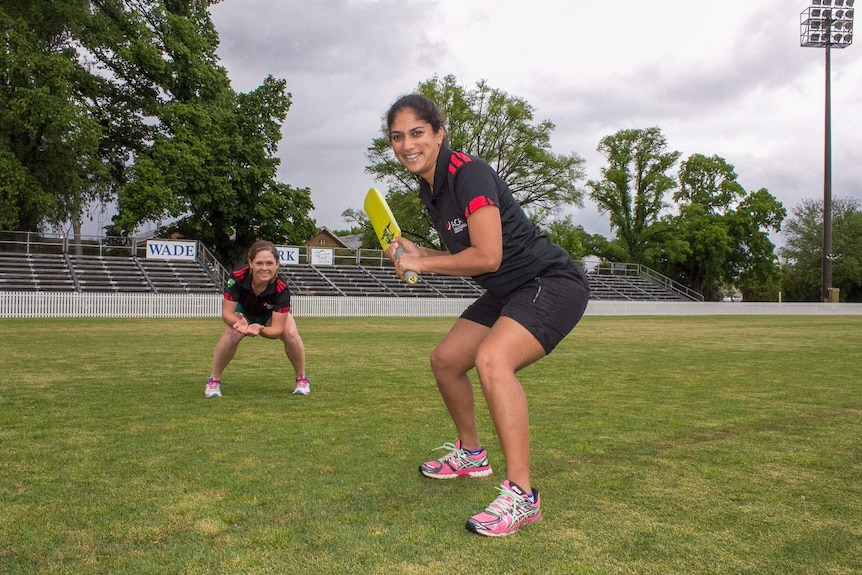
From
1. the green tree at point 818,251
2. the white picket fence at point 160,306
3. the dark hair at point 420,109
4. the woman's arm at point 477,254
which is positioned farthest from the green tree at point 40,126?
the green tree at point 818,251

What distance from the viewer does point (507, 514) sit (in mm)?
3305

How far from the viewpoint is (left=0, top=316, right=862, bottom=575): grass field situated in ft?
9.71

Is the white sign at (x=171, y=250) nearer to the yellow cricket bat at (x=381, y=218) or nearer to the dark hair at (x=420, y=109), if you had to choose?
the yellow cricket bat at (x=381, y=218)

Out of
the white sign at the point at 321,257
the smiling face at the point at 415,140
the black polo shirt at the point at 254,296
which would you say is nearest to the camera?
the smiling face at the point at 415,140

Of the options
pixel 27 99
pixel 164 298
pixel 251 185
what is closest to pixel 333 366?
pixel 164 298

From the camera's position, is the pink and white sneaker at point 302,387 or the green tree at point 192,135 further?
the green tree at point 192,135

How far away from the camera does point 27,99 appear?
32.7m

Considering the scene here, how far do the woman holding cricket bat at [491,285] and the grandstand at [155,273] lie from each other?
31642 mm

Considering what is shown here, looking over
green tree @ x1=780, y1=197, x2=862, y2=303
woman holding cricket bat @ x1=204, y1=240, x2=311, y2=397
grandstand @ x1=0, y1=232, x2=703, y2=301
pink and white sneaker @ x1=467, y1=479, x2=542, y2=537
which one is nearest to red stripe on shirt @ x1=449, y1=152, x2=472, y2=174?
pink and white sneaker @ x1=467, y1=479, x2=542, y2=537

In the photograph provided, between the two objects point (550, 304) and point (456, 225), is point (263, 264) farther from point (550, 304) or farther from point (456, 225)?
point (550, 304)

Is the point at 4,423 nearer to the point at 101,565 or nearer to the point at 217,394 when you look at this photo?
the point at 217,394

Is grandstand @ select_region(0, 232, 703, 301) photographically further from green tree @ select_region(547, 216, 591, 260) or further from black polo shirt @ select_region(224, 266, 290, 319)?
black polo shirt @ select_region(224, 266, 290, 319)

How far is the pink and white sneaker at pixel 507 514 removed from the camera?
3248 mm

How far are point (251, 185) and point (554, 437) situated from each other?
37.9 metres
